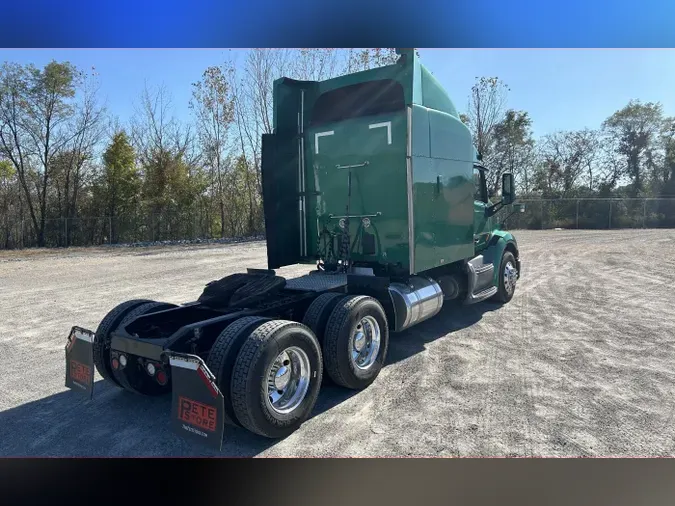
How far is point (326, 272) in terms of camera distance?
664 cm

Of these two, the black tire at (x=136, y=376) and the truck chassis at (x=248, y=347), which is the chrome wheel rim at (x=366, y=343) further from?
the black tire at (x=136, y=376)

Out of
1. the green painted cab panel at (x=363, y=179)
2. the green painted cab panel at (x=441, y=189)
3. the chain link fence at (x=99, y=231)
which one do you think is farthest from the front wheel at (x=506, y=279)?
the chain link fence at (x=99, y=231)

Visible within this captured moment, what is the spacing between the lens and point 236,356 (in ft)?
12.1

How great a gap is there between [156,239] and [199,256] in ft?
36.5

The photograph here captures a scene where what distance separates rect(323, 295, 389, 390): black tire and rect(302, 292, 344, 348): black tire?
6 centimetres

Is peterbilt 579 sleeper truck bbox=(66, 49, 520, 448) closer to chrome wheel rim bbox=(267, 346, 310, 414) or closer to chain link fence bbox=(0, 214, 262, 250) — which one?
chrome wheel rim bbox=(267, 346, 310, 414)

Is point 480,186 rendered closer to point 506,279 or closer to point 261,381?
point 506,279

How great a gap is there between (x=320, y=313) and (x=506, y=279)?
17.2 feet

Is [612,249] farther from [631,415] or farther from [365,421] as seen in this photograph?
[365,421]

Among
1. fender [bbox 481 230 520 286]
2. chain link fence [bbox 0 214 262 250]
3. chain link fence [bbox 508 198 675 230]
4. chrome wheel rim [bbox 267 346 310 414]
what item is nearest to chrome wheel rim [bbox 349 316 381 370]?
chrome wheel rim [bbox 267 346 310 414]

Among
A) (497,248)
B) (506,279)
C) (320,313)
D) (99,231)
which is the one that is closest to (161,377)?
(320,313)

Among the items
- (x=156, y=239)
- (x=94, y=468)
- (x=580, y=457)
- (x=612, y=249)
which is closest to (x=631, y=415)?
(x=580, y=457)

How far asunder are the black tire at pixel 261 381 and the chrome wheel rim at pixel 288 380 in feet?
0.22

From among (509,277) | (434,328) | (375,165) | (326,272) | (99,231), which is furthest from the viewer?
(99,231)
